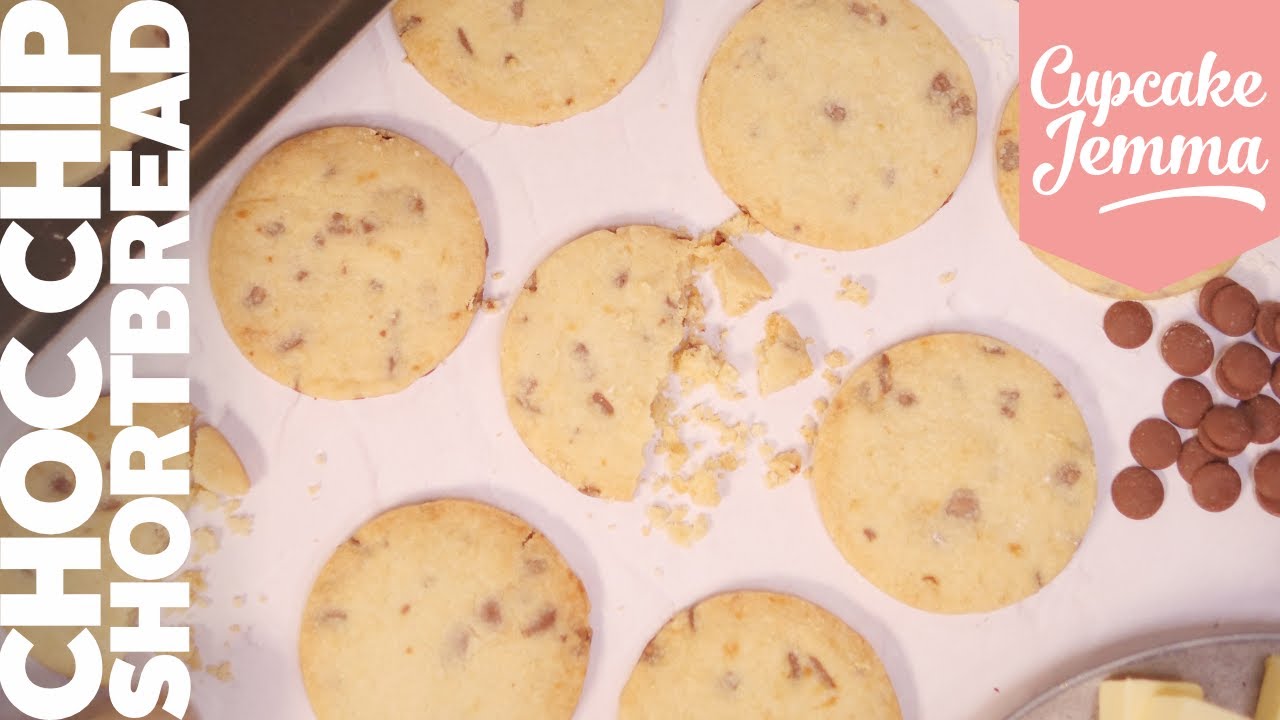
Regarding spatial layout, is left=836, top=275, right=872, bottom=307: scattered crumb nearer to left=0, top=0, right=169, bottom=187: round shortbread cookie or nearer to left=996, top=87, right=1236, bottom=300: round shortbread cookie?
left=996, top=87, right=1236, bottom=300: round shortbread cookie

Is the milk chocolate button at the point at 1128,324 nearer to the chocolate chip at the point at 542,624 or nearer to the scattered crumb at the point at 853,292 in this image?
the scattered crumb at the point at 853,292

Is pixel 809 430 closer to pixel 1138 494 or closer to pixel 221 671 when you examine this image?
pixel 1138 494

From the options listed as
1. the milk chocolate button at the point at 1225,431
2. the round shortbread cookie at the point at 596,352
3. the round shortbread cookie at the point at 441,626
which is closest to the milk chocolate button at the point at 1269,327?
the milk chocolate button at the point at 1225,431

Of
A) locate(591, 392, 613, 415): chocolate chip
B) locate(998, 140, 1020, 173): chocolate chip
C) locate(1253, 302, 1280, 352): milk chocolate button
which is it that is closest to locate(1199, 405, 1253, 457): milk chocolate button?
locate(1253, 302, 1280, 352): milk chocolate button

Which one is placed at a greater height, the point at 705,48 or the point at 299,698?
the point at 705,48

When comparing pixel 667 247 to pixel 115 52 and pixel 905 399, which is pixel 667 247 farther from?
pixel 115 52

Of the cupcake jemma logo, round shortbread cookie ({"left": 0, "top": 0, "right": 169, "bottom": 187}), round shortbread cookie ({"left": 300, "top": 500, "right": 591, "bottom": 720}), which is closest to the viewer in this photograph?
round shortbread cookie ({"left": 0, "top": 0, "right": 169, "bottom": 187})

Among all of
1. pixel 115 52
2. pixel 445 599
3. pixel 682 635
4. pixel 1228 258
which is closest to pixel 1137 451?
pixel 1228 258
